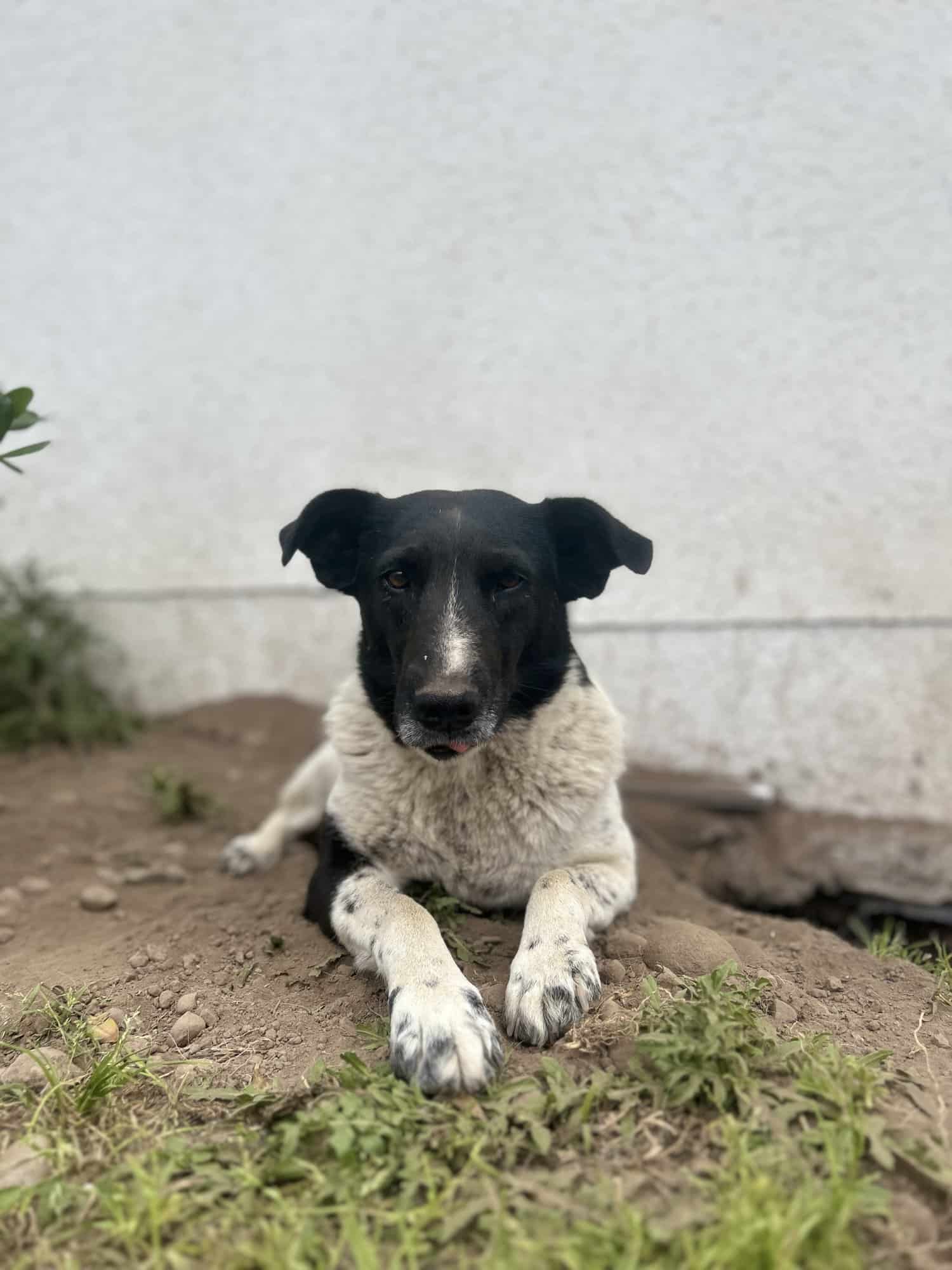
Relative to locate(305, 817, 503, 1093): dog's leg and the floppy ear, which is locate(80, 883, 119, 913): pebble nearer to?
locate(305, 817, 503, 1093): dog's leg

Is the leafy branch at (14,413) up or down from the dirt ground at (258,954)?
up

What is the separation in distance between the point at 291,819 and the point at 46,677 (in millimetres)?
2313

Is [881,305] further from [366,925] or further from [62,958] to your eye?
[62,958]

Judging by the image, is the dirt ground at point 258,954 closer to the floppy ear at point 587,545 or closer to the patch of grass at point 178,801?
the patch of grass at point 178,801

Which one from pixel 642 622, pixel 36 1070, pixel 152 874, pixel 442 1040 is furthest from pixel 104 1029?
pixel 642 622

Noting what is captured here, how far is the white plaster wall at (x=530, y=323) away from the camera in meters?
4.16

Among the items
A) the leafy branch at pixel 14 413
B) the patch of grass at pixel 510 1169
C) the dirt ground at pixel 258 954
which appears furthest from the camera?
the leafy branch at pixel 14 413

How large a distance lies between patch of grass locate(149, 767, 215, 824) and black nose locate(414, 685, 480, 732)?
2.29 m

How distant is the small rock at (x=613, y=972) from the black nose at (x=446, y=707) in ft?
2.39

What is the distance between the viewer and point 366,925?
240 cm

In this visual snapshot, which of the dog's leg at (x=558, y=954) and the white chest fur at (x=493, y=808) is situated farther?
the white chest fur at (x=493, y=808)

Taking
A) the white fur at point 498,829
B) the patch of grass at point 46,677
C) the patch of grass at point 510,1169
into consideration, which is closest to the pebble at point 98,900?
the white fur at point 498,829

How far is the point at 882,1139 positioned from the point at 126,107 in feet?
20.1

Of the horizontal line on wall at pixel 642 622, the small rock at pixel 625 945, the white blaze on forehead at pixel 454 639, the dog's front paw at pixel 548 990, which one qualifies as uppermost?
the white blaze on forehead at pixel 454 639
